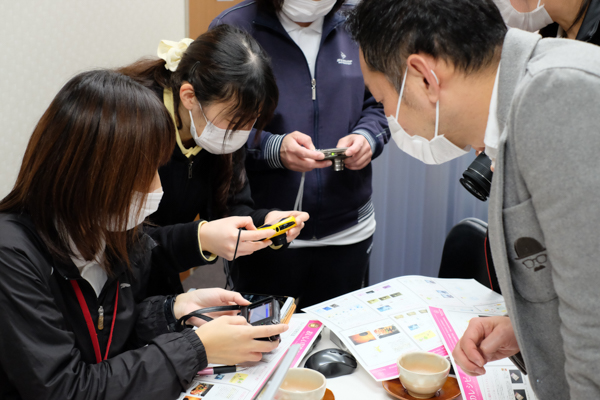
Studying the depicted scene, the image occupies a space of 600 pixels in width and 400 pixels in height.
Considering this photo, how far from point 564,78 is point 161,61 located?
1.17 meters

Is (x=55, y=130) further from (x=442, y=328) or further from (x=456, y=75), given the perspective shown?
(x=442, y=328)

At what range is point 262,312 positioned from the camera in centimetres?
117

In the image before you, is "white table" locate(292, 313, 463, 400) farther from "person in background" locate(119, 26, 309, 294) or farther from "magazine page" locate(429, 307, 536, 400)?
"person in background" locate(119, 26, 309, 294)

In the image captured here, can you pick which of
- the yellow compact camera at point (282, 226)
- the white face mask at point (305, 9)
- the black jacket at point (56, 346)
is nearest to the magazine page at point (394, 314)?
the yellow compact camera at point (282, 226)

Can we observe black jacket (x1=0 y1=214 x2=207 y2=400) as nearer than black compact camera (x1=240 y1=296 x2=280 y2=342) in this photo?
Yes

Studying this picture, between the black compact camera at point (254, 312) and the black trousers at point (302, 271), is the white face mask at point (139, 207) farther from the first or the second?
the black trousers at point (302, 271)

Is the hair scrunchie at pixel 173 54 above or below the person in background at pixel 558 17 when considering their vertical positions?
below

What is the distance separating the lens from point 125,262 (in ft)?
3.64

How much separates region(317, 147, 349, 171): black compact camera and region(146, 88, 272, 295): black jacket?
0.88 ft

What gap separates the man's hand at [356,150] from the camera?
65.9 inches

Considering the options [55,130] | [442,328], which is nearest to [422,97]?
[442,328]

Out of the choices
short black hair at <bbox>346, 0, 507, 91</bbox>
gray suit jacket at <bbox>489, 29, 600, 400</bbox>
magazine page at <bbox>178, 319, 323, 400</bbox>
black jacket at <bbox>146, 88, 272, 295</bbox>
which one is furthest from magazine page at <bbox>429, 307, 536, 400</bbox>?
black jacket at <bbox>146, 88, 272, 295</bbox>

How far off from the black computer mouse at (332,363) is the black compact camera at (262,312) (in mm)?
117

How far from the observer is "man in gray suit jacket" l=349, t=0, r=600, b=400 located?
631 millimetres
